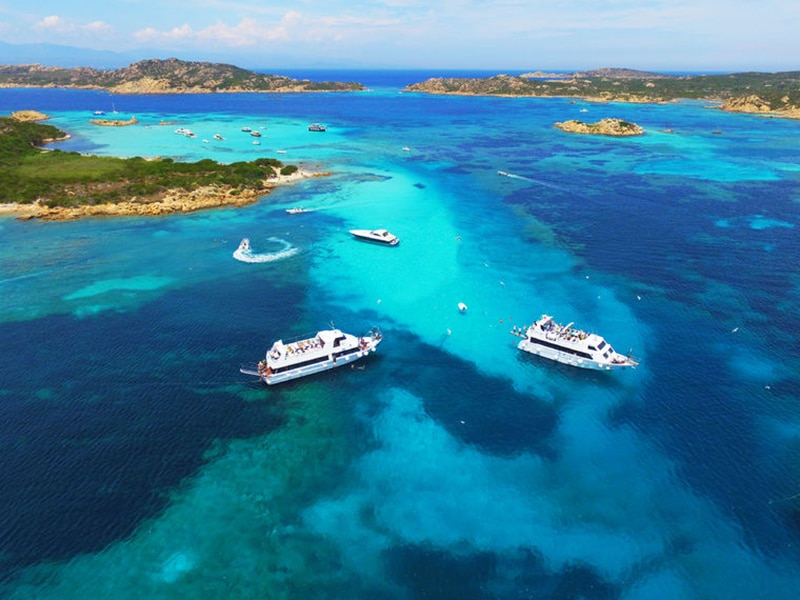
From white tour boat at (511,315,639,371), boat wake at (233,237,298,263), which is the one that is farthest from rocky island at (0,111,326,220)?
white tour boat at (511,315,639,371)

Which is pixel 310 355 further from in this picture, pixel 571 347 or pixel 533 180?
pixel 533 180

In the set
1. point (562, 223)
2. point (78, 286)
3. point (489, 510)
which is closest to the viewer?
point (489, 510)

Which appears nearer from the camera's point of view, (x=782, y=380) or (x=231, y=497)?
(x=231, y=497)

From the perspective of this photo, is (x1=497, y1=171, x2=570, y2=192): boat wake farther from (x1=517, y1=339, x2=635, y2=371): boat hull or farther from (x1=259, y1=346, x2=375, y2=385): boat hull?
(x1=259, y1=346, x2=375, y2=385): boat hull

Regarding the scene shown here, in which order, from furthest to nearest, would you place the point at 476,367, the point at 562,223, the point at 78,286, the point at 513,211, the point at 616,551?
the point at 513,211 < the point at 562,223 < the point at 78,286 < the point at 476,367 < the point at 616,551

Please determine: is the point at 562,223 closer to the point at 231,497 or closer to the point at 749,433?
the point at 749,433

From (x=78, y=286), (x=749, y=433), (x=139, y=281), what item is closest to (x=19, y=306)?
(x=78, y=286)

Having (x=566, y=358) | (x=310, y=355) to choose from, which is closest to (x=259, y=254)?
(x=310, y=355)
